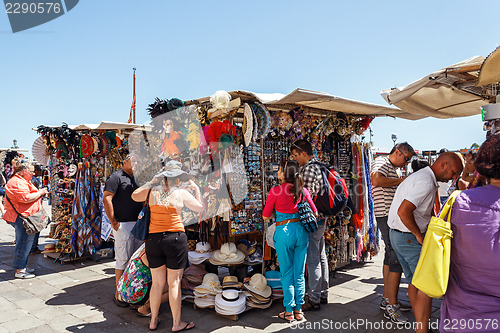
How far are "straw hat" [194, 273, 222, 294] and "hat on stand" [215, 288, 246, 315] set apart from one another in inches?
4.9

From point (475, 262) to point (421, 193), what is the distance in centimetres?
104

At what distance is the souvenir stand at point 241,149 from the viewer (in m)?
4.13

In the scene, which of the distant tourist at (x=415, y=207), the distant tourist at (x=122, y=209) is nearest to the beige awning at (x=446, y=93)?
the distant tourist at (x=415, y=207)

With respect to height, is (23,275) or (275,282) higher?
(275,282)

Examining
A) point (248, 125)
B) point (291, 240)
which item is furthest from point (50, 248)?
point (291, 240)

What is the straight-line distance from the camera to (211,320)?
3.50 metres

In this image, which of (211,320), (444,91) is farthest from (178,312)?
(444,91)

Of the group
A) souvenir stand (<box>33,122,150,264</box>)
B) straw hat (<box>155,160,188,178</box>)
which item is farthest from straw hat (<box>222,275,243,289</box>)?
souvenir stand (<box>33,122,150,264</box>)

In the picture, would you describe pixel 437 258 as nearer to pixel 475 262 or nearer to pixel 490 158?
pixel 475 262

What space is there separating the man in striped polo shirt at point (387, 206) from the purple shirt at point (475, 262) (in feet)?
5.55

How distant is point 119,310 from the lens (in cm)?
381

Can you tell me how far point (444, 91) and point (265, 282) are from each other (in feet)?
9.51

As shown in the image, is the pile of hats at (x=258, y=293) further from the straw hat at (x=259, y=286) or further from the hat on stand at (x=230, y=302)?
the hat on stand at (x=230, y=302)

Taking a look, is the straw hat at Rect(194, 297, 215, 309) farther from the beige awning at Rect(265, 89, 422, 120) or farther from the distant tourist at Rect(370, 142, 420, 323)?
the beige awning at Rect(265, 89, 422, 120)
